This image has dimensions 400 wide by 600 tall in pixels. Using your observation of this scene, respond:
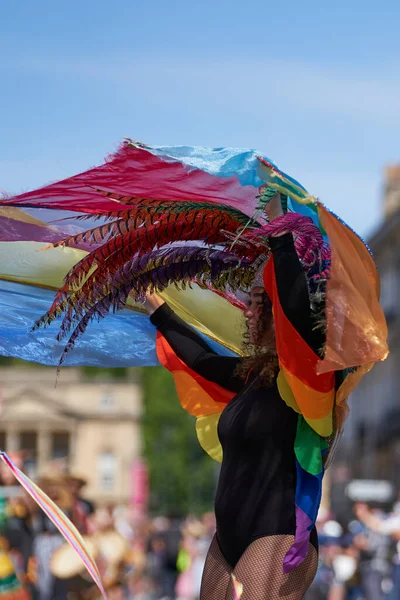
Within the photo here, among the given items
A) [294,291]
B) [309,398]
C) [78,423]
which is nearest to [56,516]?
[309,398]

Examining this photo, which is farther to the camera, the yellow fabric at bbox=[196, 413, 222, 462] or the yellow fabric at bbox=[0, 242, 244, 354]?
the yellow fabric at bbox=[0, 242, 244, 354]

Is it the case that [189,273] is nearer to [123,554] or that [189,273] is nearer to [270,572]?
[270,572]

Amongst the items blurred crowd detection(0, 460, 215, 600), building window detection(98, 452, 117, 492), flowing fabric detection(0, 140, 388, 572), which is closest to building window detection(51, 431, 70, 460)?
building window detection(98, 452, 117, 492)

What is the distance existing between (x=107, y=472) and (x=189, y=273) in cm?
8960

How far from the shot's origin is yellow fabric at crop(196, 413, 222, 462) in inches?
203

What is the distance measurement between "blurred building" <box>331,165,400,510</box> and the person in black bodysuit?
48.8 meters

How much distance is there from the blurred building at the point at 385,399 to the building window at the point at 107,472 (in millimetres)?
26929

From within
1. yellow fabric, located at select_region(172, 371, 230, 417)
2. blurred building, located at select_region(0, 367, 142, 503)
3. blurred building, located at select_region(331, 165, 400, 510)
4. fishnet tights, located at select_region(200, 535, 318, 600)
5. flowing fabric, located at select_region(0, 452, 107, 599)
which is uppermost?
yellow fabric, located at select_region(172, 371, 230, 417)

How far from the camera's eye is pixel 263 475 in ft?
14.4

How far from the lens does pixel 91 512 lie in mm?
12164

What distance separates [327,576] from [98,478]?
3118 inches

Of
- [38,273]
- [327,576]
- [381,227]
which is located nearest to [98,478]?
[381,227]

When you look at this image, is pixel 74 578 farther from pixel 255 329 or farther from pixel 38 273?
pixel 255 329

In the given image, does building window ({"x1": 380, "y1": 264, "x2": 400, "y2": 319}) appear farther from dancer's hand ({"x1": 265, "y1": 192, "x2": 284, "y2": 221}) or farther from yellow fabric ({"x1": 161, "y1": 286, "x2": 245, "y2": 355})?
dancer's hand ({"x1": 265, "y1": 192, "x2": 284, "y2": 221})
